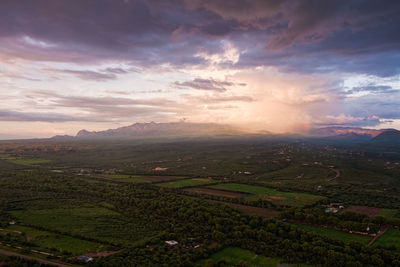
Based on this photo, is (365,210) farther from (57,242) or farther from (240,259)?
(57,242)

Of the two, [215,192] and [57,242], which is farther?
[215,192]

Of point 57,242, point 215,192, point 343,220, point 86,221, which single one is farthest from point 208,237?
point 215,192

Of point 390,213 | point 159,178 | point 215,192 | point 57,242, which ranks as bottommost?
point 390,213

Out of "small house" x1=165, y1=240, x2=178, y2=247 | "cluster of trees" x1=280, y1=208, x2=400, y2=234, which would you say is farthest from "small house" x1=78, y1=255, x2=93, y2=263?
"cluster of trees" x1=280, y1=208, x2=400, y2=234

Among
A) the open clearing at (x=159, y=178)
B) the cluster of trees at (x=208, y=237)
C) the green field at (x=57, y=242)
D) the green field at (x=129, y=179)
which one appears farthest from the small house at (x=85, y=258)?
the open clearing at (x=159, y=178)

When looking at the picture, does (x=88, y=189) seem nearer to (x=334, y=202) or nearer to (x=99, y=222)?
(x=99, y=222)

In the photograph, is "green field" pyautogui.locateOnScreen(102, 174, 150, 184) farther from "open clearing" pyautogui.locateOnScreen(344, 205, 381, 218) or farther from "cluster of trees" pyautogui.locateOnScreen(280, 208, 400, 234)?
"open clearing" pyautogui.locateOnScreen(344, 205, 381, 218)
